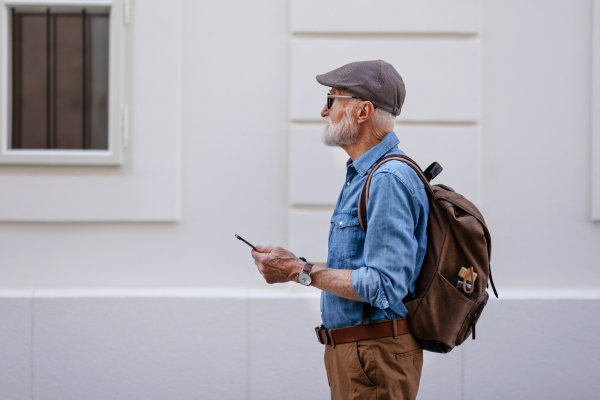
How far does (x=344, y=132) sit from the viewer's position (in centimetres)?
197

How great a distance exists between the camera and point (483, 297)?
1.86 metres

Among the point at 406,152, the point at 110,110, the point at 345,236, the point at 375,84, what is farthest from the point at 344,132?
the point at 110,110

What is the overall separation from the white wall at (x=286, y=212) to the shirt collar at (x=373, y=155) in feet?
5.21

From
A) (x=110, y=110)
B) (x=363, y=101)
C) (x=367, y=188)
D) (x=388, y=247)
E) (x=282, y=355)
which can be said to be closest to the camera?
(x=388, y=247)

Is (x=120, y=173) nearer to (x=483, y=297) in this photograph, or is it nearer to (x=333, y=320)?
(x=333, y=320)

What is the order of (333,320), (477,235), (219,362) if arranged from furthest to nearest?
(219,362) → (333,320) → (477,235)

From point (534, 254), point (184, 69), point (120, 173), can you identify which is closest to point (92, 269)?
point (120, 173)

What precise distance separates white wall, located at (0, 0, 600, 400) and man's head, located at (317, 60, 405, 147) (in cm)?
155

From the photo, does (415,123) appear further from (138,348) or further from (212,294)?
(138,348)

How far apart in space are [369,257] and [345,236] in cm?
19

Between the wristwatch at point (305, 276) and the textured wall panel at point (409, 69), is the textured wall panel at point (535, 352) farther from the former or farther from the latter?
the wristwatch at point (305, 276)

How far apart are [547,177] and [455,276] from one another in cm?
219

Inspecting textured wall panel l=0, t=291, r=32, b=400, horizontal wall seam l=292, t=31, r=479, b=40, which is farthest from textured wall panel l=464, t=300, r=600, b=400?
textured wall panel l=0, t=291, r=32, b=400

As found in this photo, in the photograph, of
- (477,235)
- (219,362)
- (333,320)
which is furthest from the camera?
(219,362)
